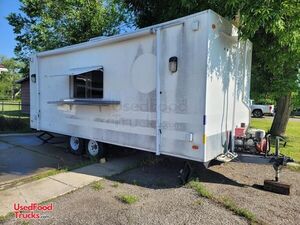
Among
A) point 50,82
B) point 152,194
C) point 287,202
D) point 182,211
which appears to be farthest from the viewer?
point 50,82

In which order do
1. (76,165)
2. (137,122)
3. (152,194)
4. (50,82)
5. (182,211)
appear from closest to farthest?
(182,211) → (152,194) → (137,122) → (76,165) → (50,82)

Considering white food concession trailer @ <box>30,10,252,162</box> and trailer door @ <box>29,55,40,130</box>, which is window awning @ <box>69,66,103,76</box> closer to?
white food concession trailer @ <box>30,10,252,162</box>

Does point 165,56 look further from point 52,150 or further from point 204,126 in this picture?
point 52,150

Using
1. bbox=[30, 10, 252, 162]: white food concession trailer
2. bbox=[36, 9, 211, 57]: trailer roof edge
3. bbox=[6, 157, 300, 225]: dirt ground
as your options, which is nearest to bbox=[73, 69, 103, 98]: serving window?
bbox=[30, 10, 252, 162]: white food concession trailer

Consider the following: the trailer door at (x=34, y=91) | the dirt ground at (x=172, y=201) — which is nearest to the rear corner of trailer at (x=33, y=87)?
the trailer door at (x=34, y=91)

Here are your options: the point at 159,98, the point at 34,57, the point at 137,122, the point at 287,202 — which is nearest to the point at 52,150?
the point at 34,57

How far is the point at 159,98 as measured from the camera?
515 centimetres

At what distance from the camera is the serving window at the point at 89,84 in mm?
6473

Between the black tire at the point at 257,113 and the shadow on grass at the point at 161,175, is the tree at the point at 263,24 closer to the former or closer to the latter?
the shadow on grass at the point at 161,175

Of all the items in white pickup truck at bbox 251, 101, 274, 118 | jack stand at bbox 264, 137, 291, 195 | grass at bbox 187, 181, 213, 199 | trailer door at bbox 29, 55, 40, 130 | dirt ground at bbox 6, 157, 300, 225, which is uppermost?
trailer door at bbox 29, 55, 40, 130

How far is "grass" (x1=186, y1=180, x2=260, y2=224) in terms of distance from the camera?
382cm

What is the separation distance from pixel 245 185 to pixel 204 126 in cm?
147
